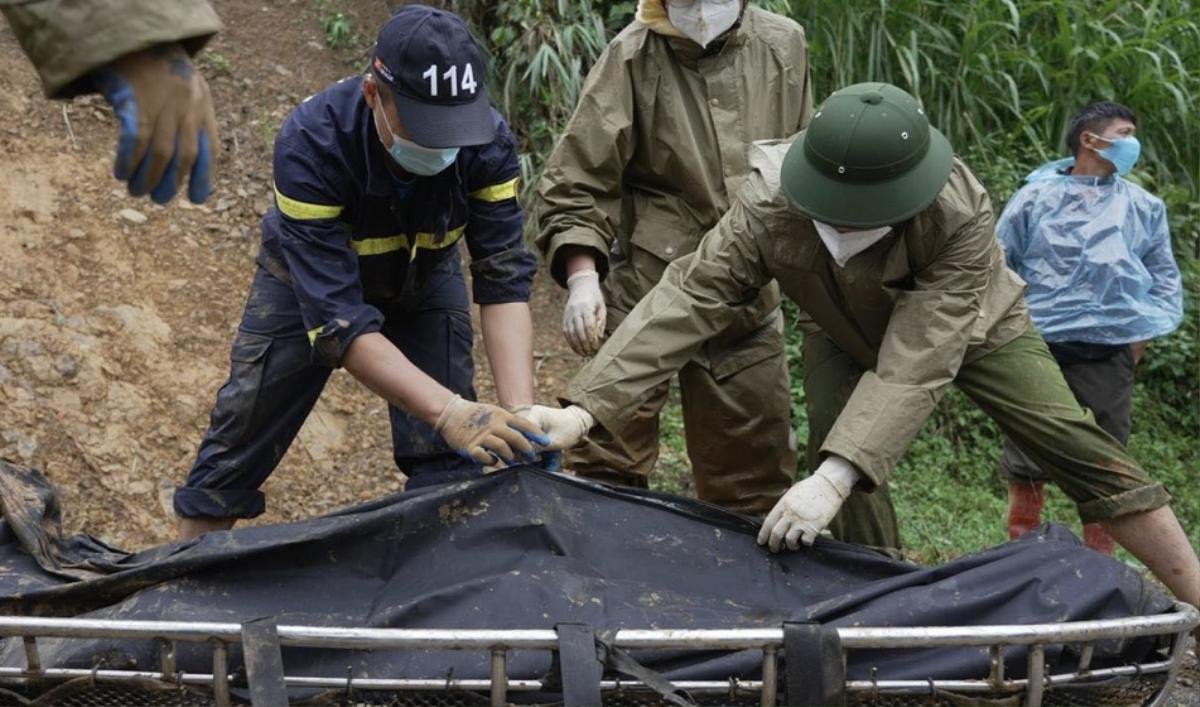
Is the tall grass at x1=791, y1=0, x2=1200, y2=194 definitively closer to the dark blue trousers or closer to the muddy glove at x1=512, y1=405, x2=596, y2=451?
the dark blue trousers

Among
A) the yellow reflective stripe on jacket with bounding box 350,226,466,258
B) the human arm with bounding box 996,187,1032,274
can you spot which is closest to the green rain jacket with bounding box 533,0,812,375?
the yellow reflective stripe on jacket with bounding box 350,226,466,258

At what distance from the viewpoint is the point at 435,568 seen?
2912 millimetres

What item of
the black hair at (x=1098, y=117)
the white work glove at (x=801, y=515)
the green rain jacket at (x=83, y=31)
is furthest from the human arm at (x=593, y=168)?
the green rain jacket at (x=83, y=31)

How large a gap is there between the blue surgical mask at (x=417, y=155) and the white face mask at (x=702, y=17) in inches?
37.9

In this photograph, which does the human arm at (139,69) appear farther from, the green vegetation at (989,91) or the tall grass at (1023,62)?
the tall grass at (1023,62)

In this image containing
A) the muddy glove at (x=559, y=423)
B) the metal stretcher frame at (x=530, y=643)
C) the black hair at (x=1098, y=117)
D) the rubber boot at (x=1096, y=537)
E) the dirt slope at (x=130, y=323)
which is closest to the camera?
the metal stretcher frame at (x=530, y=643)

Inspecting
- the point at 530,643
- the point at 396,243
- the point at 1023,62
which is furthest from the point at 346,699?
the point at 1023,62

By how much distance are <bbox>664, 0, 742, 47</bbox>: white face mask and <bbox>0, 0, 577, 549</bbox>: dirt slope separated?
2342mm

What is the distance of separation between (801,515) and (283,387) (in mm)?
1390

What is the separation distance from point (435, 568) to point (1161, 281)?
11.4ft

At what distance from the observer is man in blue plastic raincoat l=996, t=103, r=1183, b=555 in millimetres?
5148

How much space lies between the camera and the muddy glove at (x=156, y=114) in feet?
6.26

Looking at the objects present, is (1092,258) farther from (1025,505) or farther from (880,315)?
(880,315)

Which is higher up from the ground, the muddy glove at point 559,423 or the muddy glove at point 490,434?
the muddy glove at point 490,434
